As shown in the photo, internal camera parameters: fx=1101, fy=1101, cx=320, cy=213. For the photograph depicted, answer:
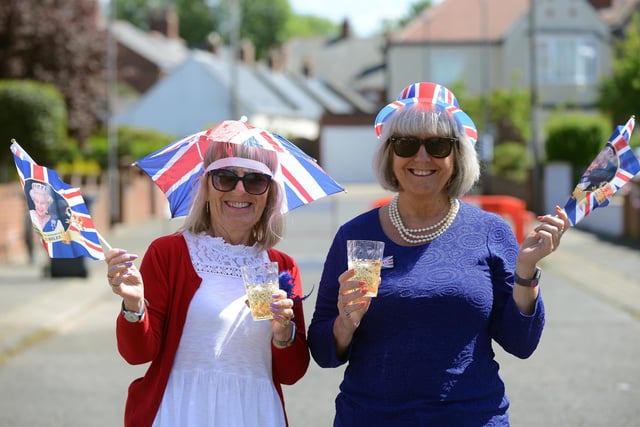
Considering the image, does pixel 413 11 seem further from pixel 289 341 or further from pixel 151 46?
pixel 289 341

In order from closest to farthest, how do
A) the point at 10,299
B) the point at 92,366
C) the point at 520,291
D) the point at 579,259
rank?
the point at 520,291, the point at 92,366, the point at 10,299, the point at 579,259

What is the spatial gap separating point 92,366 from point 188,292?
6.00 meters

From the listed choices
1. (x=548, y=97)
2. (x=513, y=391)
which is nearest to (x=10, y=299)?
(x=513, y=391)

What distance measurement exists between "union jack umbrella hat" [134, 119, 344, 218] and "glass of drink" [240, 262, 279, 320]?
0.52m

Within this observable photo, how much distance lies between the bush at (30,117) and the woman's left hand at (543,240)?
73.5 feet

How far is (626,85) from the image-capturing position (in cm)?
2825

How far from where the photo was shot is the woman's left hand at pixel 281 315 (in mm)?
3471

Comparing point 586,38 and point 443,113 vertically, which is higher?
point 586,38

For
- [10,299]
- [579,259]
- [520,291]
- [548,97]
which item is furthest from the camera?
[548,97]

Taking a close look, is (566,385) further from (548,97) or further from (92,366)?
(548,97)

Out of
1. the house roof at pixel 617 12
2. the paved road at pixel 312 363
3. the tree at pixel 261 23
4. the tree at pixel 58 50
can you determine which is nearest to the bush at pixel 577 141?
the paved road at pixel 312 363

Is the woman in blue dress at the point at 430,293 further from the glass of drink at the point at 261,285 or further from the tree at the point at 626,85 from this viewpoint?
the tree at the point at 626,85

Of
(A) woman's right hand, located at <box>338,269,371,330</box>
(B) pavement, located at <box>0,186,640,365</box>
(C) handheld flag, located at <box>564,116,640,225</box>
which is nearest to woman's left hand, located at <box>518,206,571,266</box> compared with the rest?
(C) handheld flag, located at <box>564,116,640,225</box>

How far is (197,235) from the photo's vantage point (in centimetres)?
389
